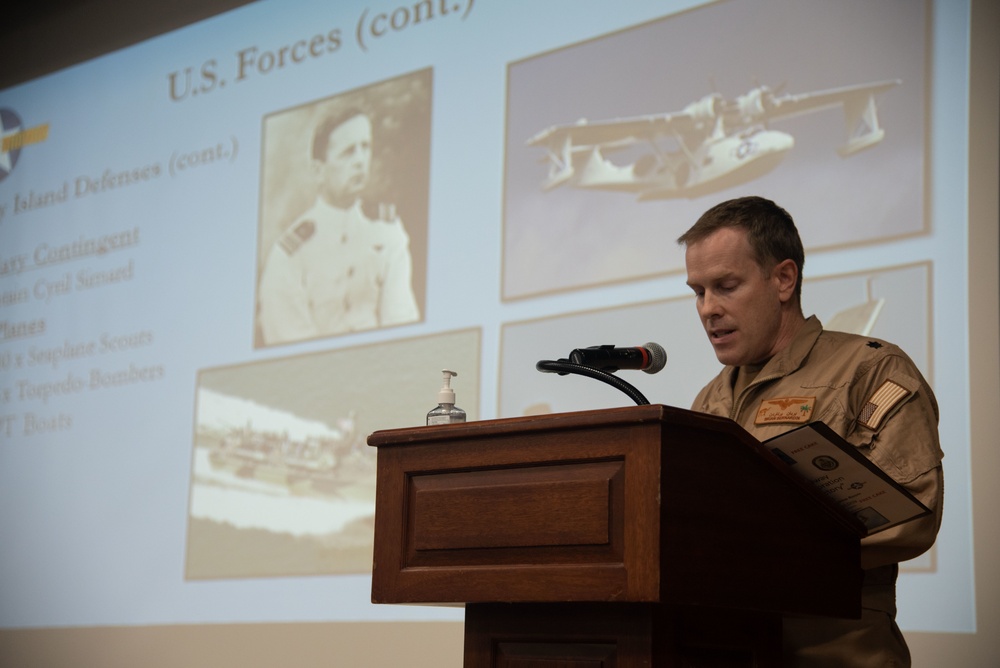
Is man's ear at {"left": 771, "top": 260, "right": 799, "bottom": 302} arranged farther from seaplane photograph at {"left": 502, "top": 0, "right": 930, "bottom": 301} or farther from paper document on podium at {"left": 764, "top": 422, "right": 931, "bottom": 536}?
seaplane photograph at {"left": 502, "top": 0, "right": 930, "bottom": 301}

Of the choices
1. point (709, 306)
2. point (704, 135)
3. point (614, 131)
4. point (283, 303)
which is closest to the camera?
point (709, 306)

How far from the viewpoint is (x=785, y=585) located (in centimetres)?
152

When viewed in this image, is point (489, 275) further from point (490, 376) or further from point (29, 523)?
point (29, 523)

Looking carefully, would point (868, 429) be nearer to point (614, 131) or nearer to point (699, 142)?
point (699, 142)

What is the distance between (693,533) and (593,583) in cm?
13

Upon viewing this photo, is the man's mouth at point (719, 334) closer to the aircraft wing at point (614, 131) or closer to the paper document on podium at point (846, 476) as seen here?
the paper document on podium at point (846, 476)

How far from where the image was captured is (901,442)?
67.7 inches

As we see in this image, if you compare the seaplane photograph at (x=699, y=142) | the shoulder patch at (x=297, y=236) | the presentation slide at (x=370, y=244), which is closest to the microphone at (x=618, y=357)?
the presentation slide at (x=370, y=244)

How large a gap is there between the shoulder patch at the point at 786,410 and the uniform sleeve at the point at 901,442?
0.24 feet

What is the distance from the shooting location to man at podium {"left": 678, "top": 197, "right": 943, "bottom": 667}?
1707 mm

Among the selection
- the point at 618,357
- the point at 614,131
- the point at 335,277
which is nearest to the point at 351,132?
the point at 335,277

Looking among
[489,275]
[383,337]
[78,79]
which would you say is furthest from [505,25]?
[78,79]

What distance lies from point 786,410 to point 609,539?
599mm

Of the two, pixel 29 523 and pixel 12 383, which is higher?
pixel 12 383
